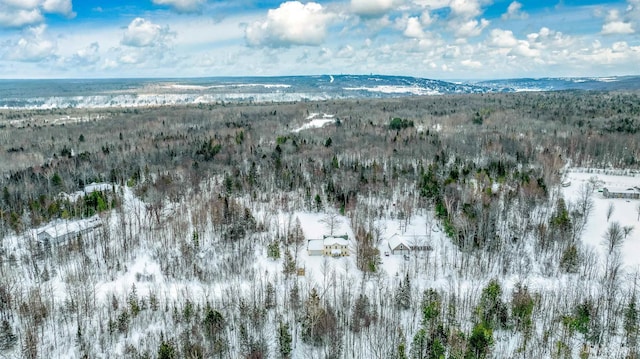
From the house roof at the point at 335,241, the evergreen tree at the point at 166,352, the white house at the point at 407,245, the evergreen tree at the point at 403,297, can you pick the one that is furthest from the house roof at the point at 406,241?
the evergreen tree at the point at 166,352

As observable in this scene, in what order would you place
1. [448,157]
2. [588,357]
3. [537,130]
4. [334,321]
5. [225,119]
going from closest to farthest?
[588,357] < [334,321] < [448,157] < [537,130] < [225,119]

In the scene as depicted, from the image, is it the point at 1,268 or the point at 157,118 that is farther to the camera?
the point at 157,118

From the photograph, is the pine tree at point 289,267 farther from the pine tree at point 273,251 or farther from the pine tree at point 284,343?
the pine tree at point 284,343

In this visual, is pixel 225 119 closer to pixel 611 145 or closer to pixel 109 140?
pixel 109 140

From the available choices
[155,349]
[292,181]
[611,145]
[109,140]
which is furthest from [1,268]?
[611,145]

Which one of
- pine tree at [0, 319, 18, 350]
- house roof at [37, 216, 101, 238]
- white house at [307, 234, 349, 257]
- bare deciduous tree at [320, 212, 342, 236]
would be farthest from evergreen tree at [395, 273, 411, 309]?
house roof at [37, 216, 101, 238]

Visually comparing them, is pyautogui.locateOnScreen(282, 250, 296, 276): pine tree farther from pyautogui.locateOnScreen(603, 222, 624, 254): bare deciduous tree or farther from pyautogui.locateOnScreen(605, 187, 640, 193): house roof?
pyautogui.locateOnScreen(605, 187, 640, 193): house roof

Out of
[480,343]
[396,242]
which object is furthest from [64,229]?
[480,343]

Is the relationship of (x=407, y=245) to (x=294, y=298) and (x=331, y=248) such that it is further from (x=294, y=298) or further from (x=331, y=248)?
(x=294, y=298)
